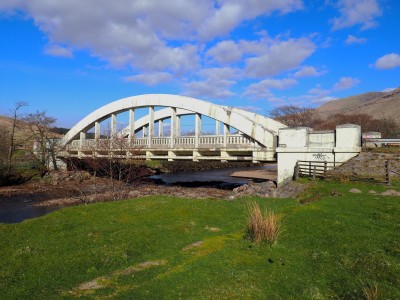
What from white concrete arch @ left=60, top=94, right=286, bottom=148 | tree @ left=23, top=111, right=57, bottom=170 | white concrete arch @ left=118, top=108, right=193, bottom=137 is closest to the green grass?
white concrete arch @ left=60, top=94, right=286, bottom=148

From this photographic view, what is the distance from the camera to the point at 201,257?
6902mm

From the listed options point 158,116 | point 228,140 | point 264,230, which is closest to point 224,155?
point 228,140

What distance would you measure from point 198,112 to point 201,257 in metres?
19.9

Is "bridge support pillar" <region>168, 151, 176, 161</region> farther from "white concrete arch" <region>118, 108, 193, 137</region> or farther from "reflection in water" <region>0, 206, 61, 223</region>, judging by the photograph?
"reflection in water" <region>0, 206, 61, 223</region>

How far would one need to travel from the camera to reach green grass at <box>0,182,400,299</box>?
18.2 feet

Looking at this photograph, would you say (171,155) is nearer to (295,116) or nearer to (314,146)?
(314,146)

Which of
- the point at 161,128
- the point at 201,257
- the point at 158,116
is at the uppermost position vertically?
the point at 158,116

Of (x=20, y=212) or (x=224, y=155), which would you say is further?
(x=224, y=155)

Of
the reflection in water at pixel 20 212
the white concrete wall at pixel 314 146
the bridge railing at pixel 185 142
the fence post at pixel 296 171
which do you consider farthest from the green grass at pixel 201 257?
the bridge railing at pixel 185 142

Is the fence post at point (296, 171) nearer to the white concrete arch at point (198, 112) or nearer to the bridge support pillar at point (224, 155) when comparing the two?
the white concrete arch at point (198, 112)

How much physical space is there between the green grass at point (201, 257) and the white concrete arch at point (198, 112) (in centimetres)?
1202

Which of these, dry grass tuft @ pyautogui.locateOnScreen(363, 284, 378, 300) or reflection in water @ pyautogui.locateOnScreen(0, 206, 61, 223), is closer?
dry grass tuft @ pyautogui.locateOnScreen(363, 284, 378, 300)

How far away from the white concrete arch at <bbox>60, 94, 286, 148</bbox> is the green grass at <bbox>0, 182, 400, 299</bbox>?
12024 mm

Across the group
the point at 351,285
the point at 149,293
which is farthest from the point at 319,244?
the point at 149,293
